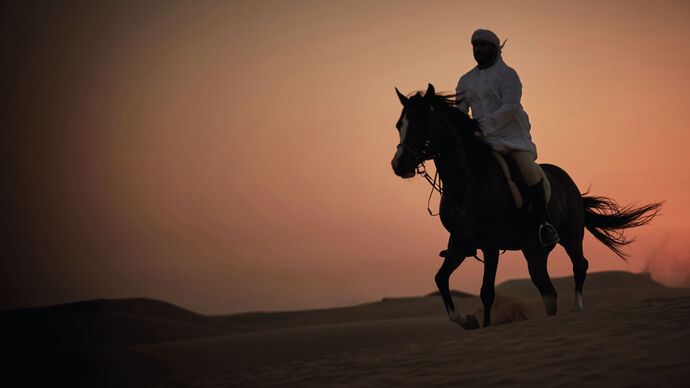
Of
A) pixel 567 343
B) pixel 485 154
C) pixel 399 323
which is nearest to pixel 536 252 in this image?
pixel 485 154

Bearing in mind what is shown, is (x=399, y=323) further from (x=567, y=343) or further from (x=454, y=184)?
(x=567, y=343)

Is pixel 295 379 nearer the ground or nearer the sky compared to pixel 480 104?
nearer the ground

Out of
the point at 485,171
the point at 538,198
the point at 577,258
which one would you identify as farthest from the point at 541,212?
the point at 577,258

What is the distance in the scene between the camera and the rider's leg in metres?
7.48

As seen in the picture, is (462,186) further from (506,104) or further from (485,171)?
(506,104)

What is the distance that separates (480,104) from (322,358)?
3501 mm

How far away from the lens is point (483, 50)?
765 cm

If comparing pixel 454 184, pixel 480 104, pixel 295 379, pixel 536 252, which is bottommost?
pixel 295 379

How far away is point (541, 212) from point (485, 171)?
0.90 metres

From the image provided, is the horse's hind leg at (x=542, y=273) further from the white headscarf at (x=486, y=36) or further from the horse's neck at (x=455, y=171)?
the white headscarf at (x=486, y=36)

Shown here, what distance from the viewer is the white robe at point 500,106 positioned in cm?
751

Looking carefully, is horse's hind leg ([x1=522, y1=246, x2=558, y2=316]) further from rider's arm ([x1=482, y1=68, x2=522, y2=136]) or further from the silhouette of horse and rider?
rider's arm ([x1=482, y1=68, x2=522, y2=136])

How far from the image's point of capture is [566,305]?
1930 centimetres

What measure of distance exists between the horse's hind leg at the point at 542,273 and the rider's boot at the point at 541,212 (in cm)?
62
